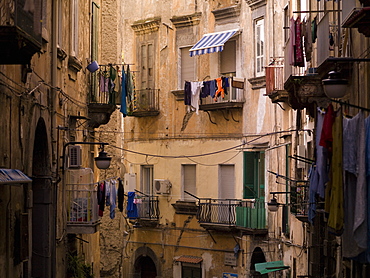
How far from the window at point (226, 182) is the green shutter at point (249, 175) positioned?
1050 millimetres

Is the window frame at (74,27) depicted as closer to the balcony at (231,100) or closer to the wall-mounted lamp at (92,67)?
the wall-mounted lamp at (92,67)

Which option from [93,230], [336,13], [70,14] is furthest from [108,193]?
[336,13]

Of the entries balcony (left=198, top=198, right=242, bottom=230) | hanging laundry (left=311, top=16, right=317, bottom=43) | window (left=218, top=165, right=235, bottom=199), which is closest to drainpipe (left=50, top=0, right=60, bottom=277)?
hanging laundry (left=311, top=16, right=317, bottom=43)

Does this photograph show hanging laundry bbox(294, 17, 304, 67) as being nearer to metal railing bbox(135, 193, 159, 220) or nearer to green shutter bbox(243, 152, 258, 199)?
green shutter bbox(243, 152, 258, 199)

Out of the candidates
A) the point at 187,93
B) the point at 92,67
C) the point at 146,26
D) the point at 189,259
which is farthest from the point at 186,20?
the point at 189,259

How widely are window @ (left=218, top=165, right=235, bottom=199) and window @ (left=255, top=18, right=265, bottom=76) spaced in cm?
357

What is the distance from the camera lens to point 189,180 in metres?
28.3

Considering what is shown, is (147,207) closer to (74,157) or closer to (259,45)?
(259,45)

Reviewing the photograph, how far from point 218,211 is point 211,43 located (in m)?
5.69

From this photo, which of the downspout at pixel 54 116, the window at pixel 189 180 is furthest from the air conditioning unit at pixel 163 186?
the downspout at pixel 54 116

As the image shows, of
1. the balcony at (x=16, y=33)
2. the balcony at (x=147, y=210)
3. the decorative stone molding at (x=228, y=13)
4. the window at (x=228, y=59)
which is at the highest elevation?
the decorative stone molding at (x=228, y=13)

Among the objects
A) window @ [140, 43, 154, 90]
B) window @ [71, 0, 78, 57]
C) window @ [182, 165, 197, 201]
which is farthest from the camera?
window @ [140, 43, 154, 90]

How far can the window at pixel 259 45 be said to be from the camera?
25219mm

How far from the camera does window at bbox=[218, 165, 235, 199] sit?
26.8 m
